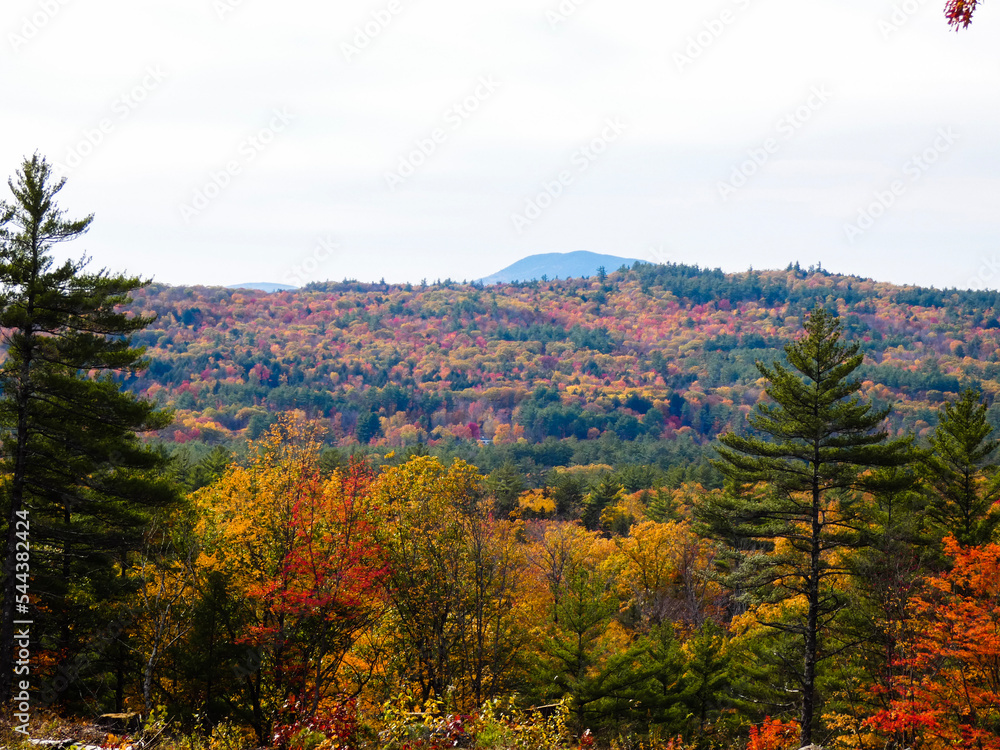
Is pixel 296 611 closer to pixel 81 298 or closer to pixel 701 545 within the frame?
pixel 81 298

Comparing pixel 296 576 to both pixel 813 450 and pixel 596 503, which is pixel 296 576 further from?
pixel 596 503

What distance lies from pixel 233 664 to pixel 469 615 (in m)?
6.77

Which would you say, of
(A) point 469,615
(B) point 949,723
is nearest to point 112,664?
(A) point 469,615

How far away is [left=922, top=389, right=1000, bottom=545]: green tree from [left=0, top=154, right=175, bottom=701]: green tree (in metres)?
27.1

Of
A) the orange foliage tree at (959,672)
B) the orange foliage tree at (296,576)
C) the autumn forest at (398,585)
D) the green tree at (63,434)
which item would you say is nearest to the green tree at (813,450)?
the autumn forest at (398,585)

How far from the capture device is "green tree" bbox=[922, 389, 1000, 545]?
87.0 ft

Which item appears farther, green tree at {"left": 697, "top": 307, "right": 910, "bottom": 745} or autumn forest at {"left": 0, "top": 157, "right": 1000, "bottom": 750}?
green tree at {"left": 697, "top": 307, "right": 910, "bottom": 745}

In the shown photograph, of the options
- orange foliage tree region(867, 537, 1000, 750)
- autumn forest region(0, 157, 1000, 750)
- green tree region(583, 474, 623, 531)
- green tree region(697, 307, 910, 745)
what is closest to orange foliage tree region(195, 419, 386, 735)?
autumn forest region(0, 157, 1000, 750)

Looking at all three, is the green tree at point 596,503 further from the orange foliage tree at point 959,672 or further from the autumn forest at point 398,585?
the orange foliage tree at point 959,672

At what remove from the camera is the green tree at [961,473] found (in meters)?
26.5

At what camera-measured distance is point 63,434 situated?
19.6 m

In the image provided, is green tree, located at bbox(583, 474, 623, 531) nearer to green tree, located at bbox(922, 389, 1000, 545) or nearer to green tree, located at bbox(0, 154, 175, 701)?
green tree, located at bbox(922, 389, 1000, 545)

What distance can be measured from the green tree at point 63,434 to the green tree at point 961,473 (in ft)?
89.0

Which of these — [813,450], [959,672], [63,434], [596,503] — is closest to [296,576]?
[63,434]
